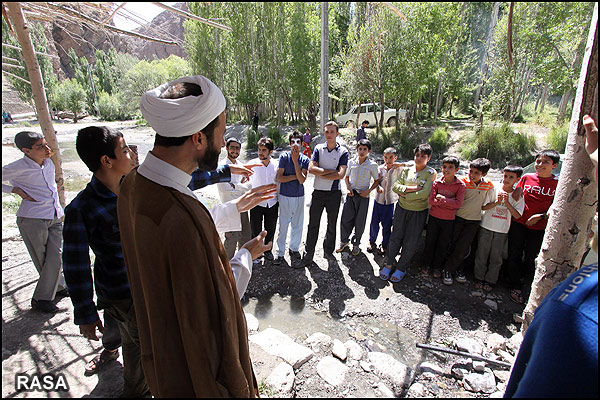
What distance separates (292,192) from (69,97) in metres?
47.4

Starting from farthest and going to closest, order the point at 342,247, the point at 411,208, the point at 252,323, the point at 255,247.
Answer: the point at 342,247 → the point at 411,208 → the point at 252,323 → the point at 255,247

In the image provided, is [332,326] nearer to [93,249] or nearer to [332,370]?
[332,370]

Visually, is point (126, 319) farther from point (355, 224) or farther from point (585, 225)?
point (355, 224)

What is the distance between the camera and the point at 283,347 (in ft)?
9.16

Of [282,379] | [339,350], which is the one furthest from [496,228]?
[282,379]

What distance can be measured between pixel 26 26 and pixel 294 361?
442 centimetres

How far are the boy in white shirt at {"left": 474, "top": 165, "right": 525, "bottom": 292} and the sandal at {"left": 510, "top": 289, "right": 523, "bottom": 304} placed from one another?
0.23m

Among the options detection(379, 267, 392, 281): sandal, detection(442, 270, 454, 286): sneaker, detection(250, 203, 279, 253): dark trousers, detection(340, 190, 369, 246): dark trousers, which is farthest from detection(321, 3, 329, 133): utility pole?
detection(442, 270, 454, 286): sneaker

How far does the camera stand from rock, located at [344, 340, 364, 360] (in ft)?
9.13

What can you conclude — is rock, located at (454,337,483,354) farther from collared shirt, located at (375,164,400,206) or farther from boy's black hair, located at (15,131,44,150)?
boy's black hair, located at (15,131,44,150)

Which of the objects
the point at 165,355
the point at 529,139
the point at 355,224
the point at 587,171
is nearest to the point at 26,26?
the point at 165,355

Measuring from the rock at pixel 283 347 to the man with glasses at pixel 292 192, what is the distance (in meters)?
1.57

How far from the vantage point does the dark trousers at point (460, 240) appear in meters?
4.01

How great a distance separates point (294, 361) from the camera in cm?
263
